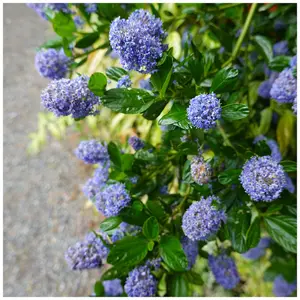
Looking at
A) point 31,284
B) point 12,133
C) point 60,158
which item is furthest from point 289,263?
point 12,133

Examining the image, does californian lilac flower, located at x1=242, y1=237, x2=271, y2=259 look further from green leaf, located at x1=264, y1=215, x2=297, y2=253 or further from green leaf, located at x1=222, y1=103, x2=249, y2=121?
green leaf, located at x1=222, y1=103, x2=249, y2=121

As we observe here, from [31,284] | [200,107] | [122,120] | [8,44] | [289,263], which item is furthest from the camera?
[8,44]

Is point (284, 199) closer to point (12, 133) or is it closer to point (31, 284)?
point (31, 284)

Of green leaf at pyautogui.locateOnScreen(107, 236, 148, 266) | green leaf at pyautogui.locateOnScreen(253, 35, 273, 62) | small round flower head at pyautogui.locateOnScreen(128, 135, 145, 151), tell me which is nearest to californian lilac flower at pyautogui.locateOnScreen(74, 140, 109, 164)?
small round flower head at pyautogui.locateOnScreen(128, 135, 145, 151)

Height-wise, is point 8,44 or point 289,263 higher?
point 8,44

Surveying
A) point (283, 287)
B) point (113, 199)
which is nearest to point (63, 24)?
point (113, 199)

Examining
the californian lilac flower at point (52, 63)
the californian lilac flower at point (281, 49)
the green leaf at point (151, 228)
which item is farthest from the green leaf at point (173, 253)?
the californian lilac flower at point (281, 49)
